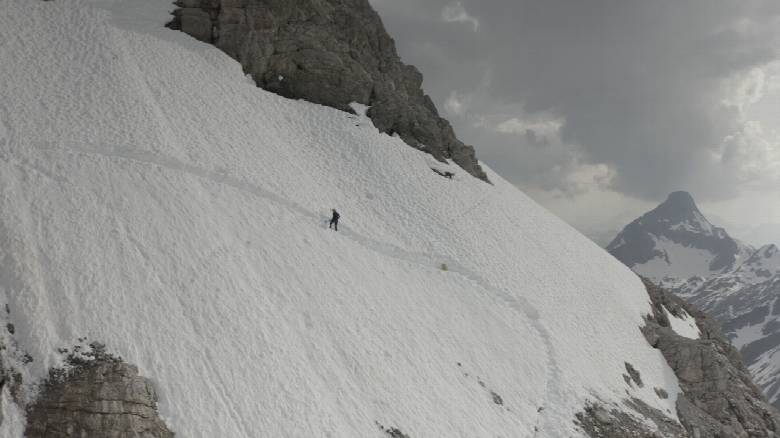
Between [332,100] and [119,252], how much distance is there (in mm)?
31403

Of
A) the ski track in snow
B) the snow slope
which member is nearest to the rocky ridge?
the snow slope

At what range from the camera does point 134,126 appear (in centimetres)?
3036

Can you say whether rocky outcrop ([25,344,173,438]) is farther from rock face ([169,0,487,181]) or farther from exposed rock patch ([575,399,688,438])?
rock face ([169,0,487,181])

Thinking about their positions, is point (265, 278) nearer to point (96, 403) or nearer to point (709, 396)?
point (96, 403)

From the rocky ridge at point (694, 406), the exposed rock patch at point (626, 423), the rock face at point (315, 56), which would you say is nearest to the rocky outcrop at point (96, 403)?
the exposed rock patch at point (626, 423)

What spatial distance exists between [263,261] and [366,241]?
902cm

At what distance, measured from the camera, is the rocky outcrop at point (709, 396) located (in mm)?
35812

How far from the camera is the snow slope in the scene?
18062 millimetres

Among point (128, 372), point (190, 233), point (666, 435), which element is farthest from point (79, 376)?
point (666, 435)

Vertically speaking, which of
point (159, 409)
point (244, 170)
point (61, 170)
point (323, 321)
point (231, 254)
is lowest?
point (159, 409)

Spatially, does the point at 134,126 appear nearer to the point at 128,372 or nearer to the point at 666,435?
the point at 128,372

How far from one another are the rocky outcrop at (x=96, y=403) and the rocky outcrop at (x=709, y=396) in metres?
32.8

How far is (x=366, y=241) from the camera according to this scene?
32688 millimetres

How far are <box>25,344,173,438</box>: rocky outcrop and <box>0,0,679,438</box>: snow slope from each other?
0.47 metres
